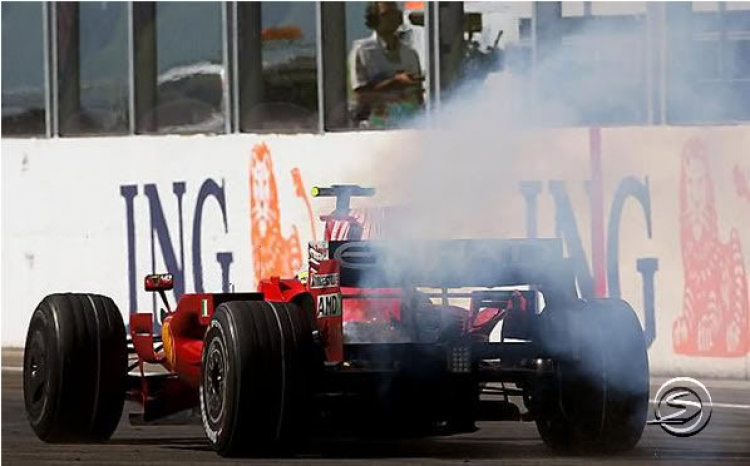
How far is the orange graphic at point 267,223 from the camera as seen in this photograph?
21000 millimetres

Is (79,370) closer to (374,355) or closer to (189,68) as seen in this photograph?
(374,355)

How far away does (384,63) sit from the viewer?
874 inches

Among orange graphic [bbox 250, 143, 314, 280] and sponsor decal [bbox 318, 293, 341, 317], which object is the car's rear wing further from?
orange graphic [bbox 250, 143, 314, 280]

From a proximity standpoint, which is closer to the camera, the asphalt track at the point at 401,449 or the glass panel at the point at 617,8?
the asphalt track at the point at 401,449

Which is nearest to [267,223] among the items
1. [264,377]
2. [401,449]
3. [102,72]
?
[102,72]

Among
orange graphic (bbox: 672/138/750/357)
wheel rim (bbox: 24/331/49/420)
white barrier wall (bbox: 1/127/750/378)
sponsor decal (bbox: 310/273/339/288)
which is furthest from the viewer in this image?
white barrier wall (bbox: 1/127/750/378)

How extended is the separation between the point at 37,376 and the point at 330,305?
Answer: 234 cm

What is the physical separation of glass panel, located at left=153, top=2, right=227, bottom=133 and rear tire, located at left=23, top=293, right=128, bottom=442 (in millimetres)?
9635

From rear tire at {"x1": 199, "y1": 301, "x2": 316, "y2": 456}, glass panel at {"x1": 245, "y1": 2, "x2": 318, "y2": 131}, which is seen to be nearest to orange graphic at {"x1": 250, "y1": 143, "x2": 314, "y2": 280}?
glass panel at {"x1": 245, "y1": 2, "x2": 318, "y2": 131}

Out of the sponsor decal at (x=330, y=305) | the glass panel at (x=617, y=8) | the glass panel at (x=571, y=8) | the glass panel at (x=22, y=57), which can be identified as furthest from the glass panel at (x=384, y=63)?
the sponsor decal at (x=330, y=305)

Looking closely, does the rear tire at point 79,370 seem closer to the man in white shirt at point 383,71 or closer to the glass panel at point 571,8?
the glass panel at point 571,8

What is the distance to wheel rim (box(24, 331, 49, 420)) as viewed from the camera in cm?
1313

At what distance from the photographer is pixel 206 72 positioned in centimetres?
2292

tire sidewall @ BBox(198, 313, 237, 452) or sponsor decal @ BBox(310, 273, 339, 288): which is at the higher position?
sponsor decal @ BBox(310, 273, 339, 288)
